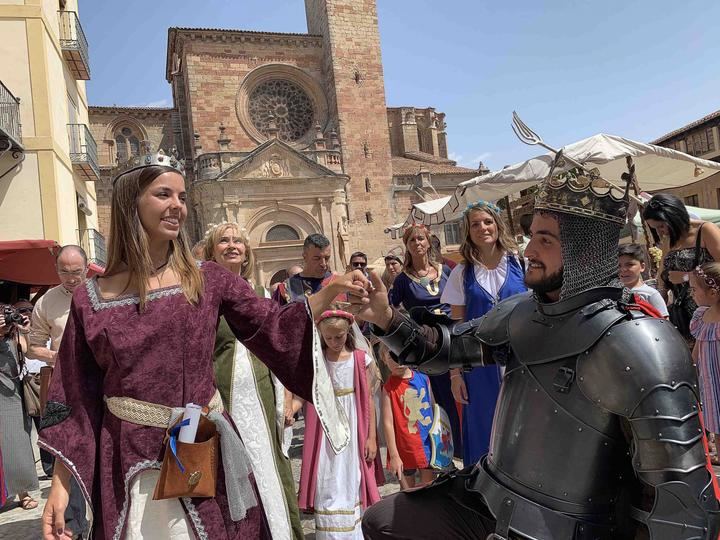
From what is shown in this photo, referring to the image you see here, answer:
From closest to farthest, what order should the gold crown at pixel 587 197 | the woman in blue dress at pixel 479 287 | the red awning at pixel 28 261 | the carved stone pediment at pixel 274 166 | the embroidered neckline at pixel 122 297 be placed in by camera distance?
the embroidered neckline at pixel 122 297
the gold crown at pixel 587 197
the woman in blue dress at pixel 479 287
the red awning at pixel 28 261
the carved stone pediment at pixel 274 166

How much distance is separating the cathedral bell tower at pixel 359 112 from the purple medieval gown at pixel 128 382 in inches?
1102

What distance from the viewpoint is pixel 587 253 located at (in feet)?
6.57

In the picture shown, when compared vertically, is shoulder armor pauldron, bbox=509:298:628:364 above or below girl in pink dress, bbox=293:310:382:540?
above

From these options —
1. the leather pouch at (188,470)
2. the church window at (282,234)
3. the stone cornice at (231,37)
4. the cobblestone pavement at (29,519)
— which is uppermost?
the stone cornice at (231,37)

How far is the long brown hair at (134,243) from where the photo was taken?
6.43 ft

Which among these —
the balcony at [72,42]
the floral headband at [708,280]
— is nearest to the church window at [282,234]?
the balcony at [72,42]

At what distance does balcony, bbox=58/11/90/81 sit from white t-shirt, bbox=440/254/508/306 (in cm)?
1398

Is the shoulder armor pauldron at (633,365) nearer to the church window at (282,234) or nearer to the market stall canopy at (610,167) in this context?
the market stall canopy at (610,167)

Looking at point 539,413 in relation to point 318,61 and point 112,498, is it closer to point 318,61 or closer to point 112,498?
point 112,498

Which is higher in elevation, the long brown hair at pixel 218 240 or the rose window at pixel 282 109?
the rose window at pixel 282 109

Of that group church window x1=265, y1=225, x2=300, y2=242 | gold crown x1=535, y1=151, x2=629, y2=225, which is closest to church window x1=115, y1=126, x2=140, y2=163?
church window x1=265, y1=225, x2=300, y2=242

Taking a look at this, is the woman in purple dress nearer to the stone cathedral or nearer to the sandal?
the sandal

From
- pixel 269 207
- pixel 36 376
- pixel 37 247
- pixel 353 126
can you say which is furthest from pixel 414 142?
pixel 36 376

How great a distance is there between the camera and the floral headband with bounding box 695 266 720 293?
404 cm
